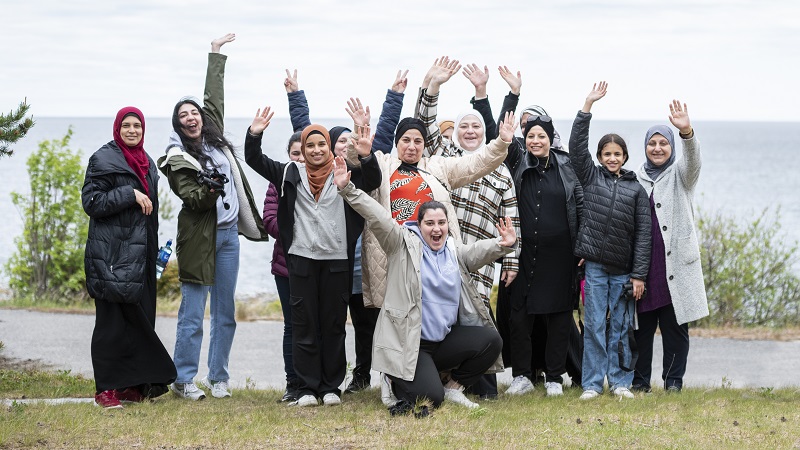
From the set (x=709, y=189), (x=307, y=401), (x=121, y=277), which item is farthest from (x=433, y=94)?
(x=709, y=189)

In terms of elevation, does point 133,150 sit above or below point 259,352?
above

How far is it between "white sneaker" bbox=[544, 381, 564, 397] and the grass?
0.14 meters

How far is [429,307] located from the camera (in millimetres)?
7258

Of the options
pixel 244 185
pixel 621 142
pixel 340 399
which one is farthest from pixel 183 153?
pixel 621 142

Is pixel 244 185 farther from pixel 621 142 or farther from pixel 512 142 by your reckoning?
pixel 621 142

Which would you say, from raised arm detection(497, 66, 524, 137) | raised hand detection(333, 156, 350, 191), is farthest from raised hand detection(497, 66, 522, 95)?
raised hand detection(333, 156, 350, 191)

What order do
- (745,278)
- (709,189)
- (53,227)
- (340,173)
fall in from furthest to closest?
1. (709,189)
2. (53,227)
3. (745,278)
4. (340,173)

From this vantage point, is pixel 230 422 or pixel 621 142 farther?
pixel 621 142

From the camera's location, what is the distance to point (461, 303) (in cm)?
744

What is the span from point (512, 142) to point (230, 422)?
10.2ft

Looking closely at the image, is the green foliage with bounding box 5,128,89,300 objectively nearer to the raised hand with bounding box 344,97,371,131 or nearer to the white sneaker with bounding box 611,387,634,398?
the raised hand with bounding box 344,97,371,131

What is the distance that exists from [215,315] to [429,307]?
1838 millimetres

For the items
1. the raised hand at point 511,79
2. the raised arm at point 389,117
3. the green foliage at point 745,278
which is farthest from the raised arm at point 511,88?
the green foliage at point 745,278

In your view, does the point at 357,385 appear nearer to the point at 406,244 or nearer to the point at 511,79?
the point at 406,244
